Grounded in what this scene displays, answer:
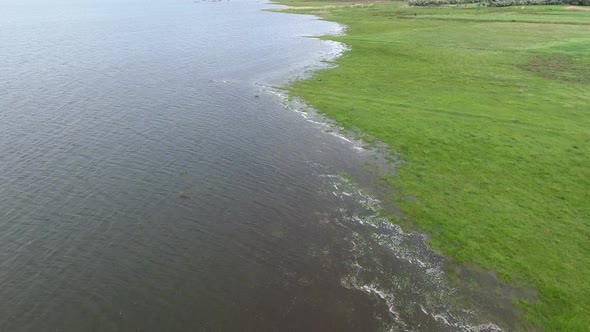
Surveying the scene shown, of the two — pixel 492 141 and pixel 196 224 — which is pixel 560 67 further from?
pixel 196 224

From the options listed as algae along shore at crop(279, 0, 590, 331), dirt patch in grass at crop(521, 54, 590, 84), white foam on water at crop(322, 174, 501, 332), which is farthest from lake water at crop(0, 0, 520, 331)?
dirt patch in grass at crop(521, 54, 590, 84)

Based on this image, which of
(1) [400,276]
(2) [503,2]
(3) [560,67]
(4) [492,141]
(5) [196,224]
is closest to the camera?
(1) [400,276]

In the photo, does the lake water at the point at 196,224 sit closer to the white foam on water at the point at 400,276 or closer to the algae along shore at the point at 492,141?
the white foam on water at the point at 400,276

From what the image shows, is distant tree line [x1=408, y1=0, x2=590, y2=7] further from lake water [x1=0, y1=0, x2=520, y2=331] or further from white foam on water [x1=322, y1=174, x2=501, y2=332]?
white foam on water [x1=322, y1=174, x2=501, y2=332]

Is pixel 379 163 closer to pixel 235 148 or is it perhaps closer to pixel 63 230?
pixel 235 148

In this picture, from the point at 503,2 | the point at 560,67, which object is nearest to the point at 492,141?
the point at 560,67

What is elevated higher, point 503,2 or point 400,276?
point 503,2

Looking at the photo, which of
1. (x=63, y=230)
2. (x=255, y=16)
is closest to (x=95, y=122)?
(x=63, y=230)
